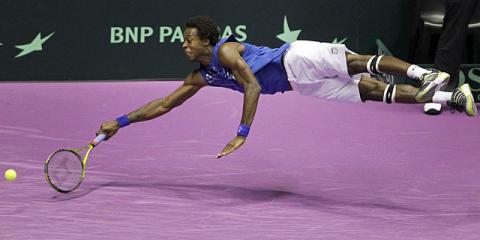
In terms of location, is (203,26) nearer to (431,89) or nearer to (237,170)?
(237,170)

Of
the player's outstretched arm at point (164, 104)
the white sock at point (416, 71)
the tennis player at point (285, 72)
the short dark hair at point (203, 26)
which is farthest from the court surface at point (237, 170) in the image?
the short dark hair at point (203, 26)

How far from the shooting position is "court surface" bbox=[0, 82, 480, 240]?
7.52 m

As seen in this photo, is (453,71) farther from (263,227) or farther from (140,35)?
(263,227)

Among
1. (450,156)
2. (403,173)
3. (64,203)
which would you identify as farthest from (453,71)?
(64,203)

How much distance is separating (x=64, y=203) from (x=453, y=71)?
5.42 metres

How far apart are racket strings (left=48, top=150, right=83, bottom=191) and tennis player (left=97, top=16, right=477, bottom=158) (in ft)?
1.32

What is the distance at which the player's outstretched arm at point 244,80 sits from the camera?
8.02 metres

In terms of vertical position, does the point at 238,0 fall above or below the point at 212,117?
above

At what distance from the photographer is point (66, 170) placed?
836 centimetres

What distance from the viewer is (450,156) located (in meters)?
9.80

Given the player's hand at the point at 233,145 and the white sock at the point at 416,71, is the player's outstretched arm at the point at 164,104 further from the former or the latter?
the white sock at the point at 416,71

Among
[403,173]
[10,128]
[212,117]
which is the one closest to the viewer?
[403,173]

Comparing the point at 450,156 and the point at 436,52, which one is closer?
the point at 450,156

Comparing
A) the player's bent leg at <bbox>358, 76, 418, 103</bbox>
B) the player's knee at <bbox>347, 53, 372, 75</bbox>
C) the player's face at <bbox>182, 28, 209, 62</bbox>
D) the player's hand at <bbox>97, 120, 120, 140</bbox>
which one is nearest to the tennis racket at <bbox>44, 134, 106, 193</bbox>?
the player's hand at <bbox>97, 120, 120, 140</bbox>
